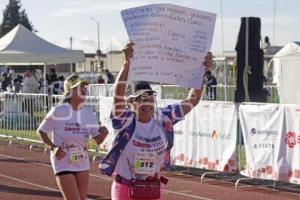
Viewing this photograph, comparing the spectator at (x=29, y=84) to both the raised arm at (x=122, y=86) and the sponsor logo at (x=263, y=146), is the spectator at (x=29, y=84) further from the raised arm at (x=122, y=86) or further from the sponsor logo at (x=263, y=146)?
the raised arm at (x=122, y=86)

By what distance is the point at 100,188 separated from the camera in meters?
11.4

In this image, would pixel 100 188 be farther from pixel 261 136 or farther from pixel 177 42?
pixel 177 42

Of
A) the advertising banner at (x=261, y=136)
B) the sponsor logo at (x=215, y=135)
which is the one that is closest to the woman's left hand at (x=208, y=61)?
the advertising banner at (x=261, y=136)

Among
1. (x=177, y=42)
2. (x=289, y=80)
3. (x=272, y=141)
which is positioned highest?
(x=289, y=80)

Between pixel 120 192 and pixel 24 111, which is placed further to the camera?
pixel 24 111

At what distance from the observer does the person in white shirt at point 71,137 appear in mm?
6953

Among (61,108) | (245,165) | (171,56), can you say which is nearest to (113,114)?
(171,56)

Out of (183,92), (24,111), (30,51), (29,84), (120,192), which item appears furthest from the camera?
(29,84)

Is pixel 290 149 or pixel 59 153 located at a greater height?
pixel 59 153

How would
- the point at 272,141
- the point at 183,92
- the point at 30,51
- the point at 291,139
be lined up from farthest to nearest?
the point at 30,51, the point at 183,92, the point at 272,141, the point at 291,139

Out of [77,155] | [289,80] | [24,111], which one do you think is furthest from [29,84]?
[77,155]

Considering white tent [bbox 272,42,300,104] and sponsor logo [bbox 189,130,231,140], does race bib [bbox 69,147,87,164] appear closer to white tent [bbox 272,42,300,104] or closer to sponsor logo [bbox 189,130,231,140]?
sponsor logo [bbox 189,130,231,140]

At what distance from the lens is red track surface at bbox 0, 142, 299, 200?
34.8ft

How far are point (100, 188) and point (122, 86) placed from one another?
6385mm
